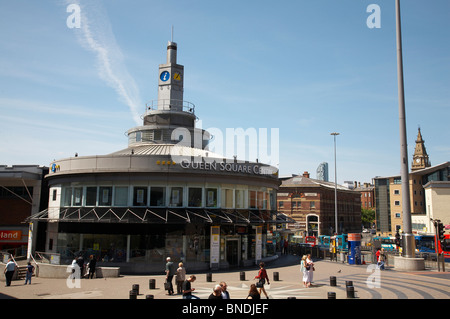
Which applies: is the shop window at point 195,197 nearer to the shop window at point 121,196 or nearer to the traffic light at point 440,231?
the shop window at point 121,196

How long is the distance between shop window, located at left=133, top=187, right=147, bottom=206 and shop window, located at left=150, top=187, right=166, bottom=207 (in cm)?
56

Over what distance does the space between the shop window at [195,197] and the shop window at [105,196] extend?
6366 mm

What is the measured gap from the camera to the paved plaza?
18594mm

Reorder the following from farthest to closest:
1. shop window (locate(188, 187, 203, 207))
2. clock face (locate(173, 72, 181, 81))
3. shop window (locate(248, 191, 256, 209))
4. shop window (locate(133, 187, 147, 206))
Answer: clock face (locate(173, 72, 181, 81)), shop window (locate(248, 191, 256, 209)), shop window (locate(188, 187, 203, 207)), shop window (locate(133, 187, 147, 206))

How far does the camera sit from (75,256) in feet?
96.8

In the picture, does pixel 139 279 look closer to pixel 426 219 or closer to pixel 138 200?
pixel 138 200

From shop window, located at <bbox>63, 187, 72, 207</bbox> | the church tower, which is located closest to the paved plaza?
shop window, located at <bbox>63, 187, 72, 207</bbox>

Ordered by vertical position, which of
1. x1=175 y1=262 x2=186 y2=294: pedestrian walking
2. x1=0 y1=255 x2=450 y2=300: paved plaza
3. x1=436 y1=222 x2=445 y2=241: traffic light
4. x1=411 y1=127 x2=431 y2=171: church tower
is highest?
x1=411 y1=127 x2=431 y2=171: church tower

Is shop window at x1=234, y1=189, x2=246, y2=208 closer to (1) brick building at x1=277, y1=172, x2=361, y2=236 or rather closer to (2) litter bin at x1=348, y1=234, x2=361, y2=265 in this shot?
(2) litter bin at x1=348, y1=234, x2=361, y2=265

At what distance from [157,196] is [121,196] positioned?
9.49 ft

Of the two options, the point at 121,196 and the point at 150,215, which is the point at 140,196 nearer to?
the point at 121,196
